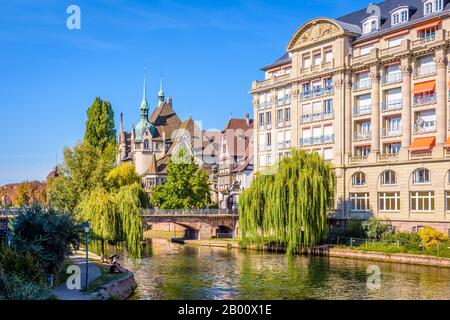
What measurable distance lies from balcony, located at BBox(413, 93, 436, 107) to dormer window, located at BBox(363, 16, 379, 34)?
10358 mm

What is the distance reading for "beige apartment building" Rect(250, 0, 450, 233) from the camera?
55969 millimetres

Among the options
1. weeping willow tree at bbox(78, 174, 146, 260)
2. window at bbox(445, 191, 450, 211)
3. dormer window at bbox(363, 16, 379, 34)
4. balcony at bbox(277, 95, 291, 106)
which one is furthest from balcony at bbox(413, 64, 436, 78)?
weeping willow tree at bbox(78, 174, 146, 260)

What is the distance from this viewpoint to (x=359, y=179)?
6319 centimetres

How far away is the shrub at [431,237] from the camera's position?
166 ft

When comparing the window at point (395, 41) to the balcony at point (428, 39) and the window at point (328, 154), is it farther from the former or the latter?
the window at point (328, 154)

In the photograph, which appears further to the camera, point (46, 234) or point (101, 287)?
point (46, 234)

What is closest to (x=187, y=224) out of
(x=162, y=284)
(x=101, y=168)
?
(x=101, y=168)

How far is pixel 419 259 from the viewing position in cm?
4888

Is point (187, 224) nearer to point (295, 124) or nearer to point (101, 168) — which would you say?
point (101, 168)

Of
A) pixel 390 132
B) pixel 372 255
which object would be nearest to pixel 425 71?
pixel 390 132

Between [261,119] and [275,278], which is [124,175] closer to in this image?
[261,119]

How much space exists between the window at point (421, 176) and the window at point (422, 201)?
0.99 m

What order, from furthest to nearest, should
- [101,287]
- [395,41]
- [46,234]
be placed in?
[395,41] < [46,234] < [101,287]

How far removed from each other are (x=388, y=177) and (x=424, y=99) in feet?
26.4
